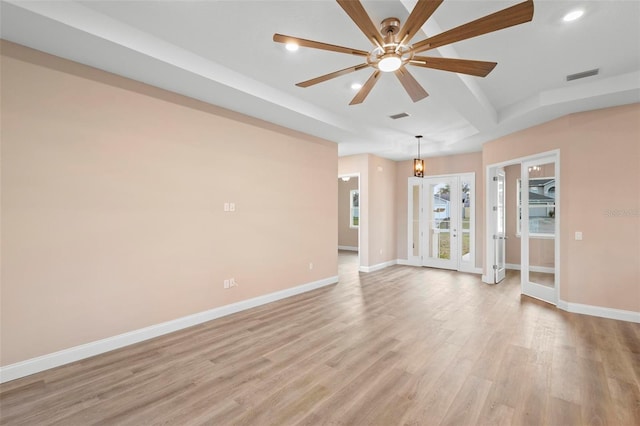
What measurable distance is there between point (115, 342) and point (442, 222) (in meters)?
6.98

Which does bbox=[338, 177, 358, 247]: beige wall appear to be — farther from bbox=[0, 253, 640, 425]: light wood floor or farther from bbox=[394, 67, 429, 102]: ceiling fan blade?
bbox=[394, 67, 429, 102]: ceiling fan blade

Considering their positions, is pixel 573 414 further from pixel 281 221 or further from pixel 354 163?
pixel 354 163

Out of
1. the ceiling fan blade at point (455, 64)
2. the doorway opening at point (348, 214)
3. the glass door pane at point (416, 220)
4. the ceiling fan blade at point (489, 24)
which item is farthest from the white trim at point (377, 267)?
the ceiling fan blade at point (489, 24)

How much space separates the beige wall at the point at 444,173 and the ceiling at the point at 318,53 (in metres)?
2.32

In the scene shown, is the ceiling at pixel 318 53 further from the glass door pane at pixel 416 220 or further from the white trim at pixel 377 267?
the white trim at pixel 377 267

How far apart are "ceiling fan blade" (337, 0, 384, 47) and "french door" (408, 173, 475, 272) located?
6028 millimetres

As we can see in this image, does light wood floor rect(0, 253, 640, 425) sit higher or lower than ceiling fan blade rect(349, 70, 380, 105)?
lower

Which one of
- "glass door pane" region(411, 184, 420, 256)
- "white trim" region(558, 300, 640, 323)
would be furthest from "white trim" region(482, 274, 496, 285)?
"glass door pane" region(411, 184, 420, 256)

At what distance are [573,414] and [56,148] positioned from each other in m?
4.83

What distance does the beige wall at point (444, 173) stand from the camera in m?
7.03

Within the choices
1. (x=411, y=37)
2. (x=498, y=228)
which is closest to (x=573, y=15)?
(x=411, y=37)

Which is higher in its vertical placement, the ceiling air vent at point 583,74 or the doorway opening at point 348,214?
the ceiling air vent at point 583,74

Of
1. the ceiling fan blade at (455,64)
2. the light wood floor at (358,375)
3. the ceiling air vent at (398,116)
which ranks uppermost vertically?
the ceiling air vent at (398,116)

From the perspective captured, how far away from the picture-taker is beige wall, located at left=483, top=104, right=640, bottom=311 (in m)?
3.99
